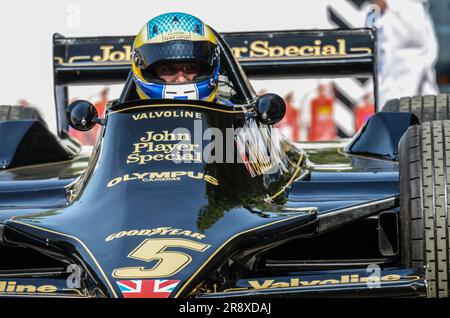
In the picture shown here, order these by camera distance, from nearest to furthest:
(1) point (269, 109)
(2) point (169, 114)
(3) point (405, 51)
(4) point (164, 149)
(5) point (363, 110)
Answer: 1. (4) point (164, 149)
2. (2) point (169, 114)
3. (1) point (269, 109)
4. (3) point (405, 51)
5. (5) point (363, 110)

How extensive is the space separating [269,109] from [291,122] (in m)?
9.32

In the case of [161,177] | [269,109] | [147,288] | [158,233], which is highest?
[269,109]

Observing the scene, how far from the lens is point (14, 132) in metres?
8.77

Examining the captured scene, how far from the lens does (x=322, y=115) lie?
647 inches

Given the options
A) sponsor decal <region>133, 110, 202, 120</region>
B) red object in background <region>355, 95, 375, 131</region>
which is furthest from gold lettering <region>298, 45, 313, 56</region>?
red object in background <region>355, 95, 375, 131</region>

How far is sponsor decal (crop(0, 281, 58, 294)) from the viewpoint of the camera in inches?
218

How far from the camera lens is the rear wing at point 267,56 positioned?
32.3ft

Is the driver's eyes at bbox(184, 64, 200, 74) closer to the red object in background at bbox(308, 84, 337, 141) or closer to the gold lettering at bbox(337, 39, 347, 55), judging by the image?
the gold lettering at bbox(337, 39, 347, 55)

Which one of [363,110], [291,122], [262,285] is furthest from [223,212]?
[363,110]

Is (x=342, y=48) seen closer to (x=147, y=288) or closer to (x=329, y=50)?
(x=329, y=50)

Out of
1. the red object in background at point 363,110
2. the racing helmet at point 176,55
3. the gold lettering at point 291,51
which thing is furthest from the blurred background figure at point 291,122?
the racing helmet at point 176,55

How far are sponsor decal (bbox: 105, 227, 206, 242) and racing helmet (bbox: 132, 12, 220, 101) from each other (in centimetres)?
185

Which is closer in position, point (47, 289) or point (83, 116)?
point (47, 289)
